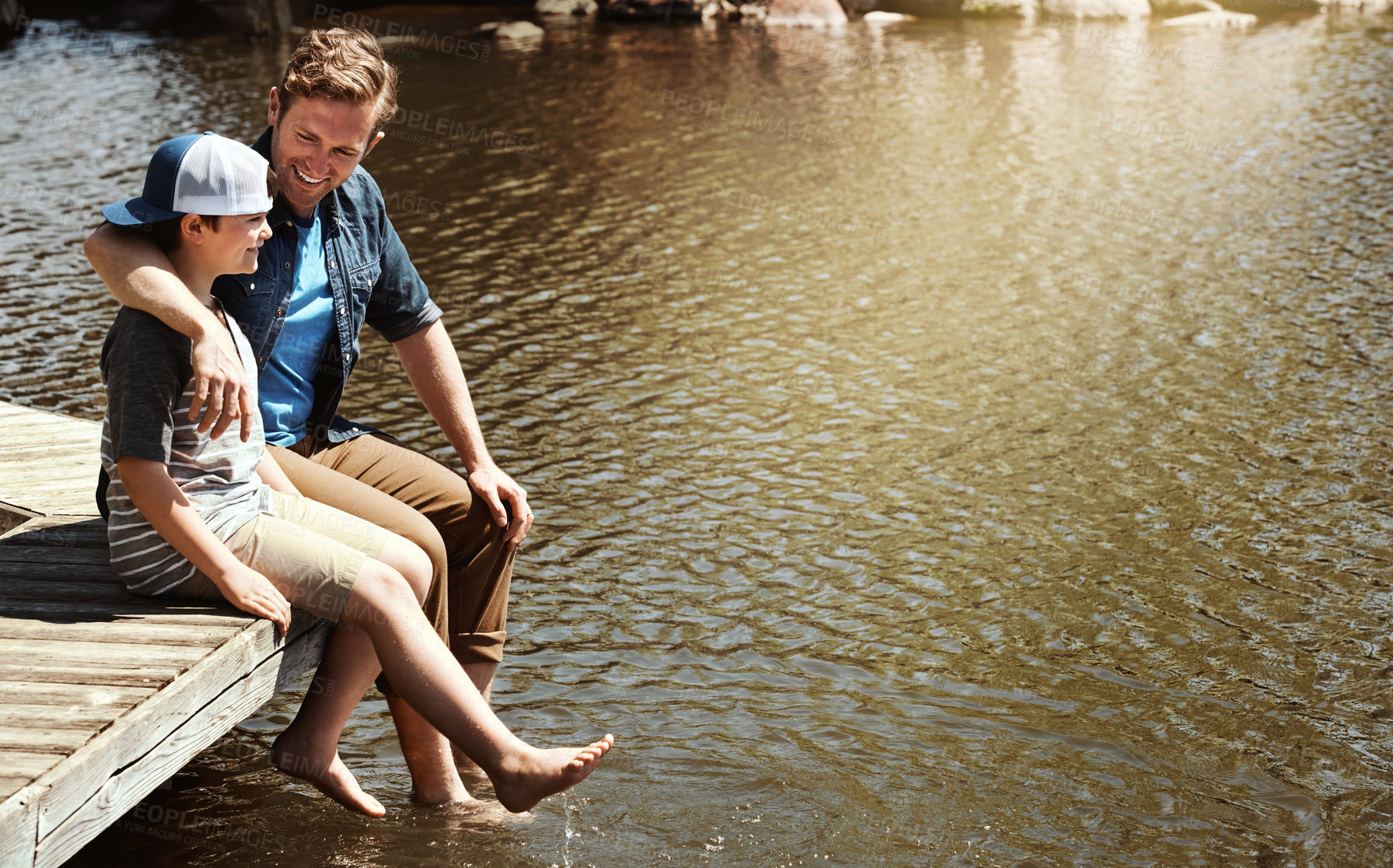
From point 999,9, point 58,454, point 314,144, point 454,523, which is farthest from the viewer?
point 999,9

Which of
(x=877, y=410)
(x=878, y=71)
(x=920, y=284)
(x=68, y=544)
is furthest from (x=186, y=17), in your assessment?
(x=68, y=544)

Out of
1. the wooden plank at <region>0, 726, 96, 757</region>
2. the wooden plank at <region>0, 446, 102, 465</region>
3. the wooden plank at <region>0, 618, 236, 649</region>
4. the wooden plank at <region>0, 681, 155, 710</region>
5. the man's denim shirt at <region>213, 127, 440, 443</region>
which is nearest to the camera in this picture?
the wooden plank at <region>0, 726, 96, 757</region>

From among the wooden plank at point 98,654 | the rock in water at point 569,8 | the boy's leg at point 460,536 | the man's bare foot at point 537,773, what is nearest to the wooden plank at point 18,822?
the wooden plank at point 98,654

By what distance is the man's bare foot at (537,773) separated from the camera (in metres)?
3.37

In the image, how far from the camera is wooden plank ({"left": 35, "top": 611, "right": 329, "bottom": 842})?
2.71 meters

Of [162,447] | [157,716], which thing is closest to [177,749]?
[157,716]

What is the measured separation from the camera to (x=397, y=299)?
398 cm

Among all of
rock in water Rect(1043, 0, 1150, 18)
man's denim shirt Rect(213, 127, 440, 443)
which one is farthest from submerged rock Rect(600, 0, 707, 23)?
man's denim shirt Rect(213, 127, 440, 443)

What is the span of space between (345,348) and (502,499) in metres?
0.66

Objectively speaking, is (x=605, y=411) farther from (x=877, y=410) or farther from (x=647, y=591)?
(x=647, y=591)

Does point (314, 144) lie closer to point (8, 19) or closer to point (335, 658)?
point (335, 658)

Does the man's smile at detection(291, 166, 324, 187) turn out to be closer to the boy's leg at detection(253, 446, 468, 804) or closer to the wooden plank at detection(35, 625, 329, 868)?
the boy's leg at detection(253, 446, 468, 804)

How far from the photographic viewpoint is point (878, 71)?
18.7 metres

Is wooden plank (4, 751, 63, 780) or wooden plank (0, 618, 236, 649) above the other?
wooden plank (0, 618, 236, 649)
